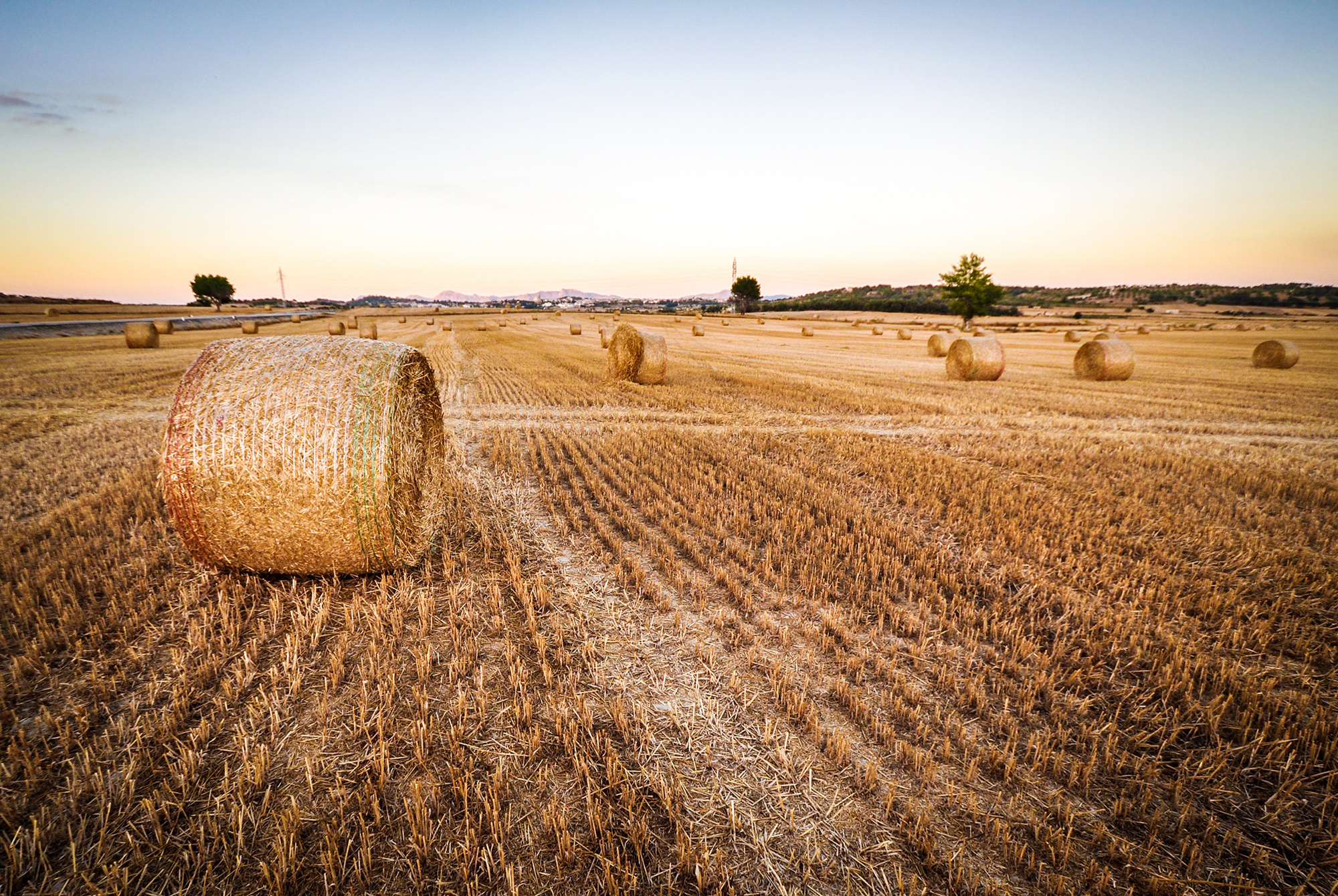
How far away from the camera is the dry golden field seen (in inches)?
95.7

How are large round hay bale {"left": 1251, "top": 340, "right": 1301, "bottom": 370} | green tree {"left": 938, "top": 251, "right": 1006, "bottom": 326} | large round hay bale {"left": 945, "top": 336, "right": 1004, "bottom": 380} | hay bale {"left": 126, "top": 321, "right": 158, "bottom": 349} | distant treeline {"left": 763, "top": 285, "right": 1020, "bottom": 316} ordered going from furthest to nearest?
distant treeline {"left": 763, "top": 285, "right": 1020, "bottom": 316}, green tree {"left": 938, "top": 251, "right": 1006, "bottom": 326}, hay bale {"left": 126, "top": 321, "right": 158, "bottom": 349}, large round hay bale {"left": 1251, "top": 340, "right": 1301, "bottom": 370}, large round hay bale {"left": 945, "top": 336, "right": 1004, "bottom": 380}

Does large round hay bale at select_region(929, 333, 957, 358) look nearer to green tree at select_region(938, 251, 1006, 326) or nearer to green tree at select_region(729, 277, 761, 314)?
green tree at select_region(938, 251, 1006, 326)

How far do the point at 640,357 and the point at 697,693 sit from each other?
13283 millimetres

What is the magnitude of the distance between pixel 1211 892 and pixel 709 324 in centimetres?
5317

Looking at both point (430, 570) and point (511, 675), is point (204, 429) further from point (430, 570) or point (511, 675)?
point (511, 675)

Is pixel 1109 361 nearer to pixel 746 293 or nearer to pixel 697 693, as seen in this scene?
pixel 697 693

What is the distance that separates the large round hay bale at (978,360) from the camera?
18.4m

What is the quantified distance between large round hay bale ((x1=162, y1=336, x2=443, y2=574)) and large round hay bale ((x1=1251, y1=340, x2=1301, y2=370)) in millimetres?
33019

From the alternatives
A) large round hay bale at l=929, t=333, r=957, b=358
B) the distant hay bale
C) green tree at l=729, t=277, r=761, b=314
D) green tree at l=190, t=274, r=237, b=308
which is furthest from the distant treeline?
green tree at l=190, t=274, r=237, b=308

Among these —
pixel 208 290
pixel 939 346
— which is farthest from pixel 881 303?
pixel 208 290

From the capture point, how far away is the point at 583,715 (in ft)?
10.5

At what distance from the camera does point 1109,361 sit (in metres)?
18.9

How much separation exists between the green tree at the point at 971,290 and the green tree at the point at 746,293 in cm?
4955

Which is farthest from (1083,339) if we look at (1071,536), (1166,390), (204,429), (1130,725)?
(204,429)
